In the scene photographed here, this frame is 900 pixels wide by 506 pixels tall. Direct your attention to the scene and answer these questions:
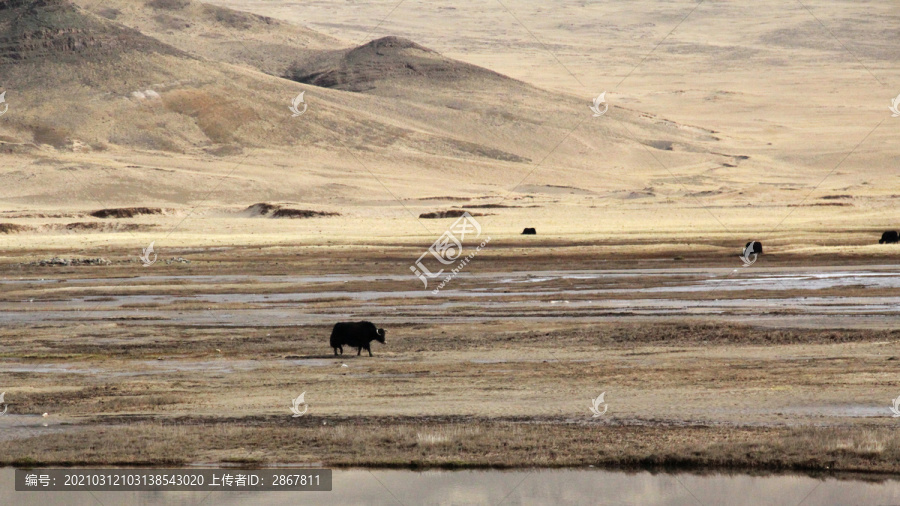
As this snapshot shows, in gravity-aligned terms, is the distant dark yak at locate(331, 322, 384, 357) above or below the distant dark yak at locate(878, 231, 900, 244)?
below

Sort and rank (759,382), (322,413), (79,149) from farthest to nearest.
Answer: (79,149) → (759,382) → (322,413)

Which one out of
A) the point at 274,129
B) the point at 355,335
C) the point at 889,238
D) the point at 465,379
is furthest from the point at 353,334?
the point at 274,129

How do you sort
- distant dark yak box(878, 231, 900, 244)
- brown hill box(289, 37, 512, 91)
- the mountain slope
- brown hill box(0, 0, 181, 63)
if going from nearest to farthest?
distant dark yak box(878, 231, 900, 244) → the mountain slope → brown hill box(0, 0, 181, 63) → brown hill box(289, 37, 512, 91)

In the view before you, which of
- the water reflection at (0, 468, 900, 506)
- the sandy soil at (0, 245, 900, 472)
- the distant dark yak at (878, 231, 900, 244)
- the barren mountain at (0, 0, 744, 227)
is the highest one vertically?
the barren mountain at (0, 0, 744, 227)

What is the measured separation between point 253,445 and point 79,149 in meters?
112

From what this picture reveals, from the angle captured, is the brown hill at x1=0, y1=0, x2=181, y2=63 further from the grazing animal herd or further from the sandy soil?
the grazing animal herd

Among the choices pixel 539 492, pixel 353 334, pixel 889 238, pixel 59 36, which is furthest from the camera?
pixel 59 36

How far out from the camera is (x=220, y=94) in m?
138

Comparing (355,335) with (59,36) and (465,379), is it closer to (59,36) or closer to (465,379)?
(465,379)

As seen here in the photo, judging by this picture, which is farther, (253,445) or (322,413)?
(322,413)

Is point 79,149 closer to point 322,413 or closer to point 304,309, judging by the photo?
point 304,309

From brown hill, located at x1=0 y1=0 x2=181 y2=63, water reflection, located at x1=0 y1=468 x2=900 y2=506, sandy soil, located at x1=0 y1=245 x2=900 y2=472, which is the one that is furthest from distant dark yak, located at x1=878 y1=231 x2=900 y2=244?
brown hill, located at x1=0 y1=0 x2=181 y2=63

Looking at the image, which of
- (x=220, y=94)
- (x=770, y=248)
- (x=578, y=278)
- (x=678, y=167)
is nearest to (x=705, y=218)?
(x=770, y=248)

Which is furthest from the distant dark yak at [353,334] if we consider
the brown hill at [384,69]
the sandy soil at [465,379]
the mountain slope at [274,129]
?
the brown hill at [384,69]
